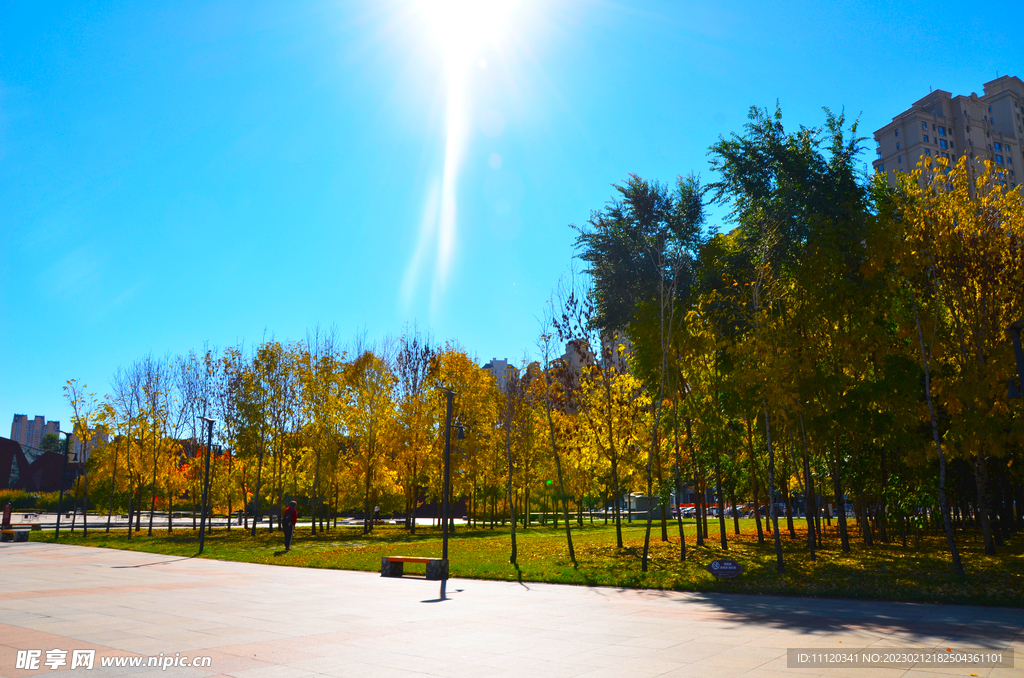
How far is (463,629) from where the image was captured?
33.3 feet

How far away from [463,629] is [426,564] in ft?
27.5

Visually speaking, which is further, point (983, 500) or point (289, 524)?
point (289, 524)

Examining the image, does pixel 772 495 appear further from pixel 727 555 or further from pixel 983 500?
pixel 983 500

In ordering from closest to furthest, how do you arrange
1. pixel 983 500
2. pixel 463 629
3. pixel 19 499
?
pixel 463 629, pixel 983 500, pixel 19 499

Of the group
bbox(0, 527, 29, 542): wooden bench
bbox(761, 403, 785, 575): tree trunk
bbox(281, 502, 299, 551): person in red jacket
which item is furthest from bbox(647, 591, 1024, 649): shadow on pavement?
bbox(0, 527, 29, 542): wooden bench

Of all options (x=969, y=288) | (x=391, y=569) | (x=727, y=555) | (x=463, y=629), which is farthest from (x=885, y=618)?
(x=391, y=569)

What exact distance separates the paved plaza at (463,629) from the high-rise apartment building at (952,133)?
93738mm

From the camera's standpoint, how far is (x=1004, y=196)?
60.3 ft

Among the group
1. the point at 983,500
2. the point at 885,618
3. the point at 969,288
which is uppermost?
the point at 969,288

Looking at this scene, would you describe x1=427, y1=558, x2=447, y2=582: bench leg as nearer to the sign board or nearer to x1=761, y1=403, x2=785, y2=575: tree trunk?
the sign board

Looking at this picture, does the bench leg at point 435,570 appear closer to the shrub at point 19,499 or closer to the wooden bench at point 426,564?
the wooden bench at point 426,564

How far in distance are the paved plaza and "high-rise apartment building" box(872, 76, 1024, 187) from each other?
93.7 meters

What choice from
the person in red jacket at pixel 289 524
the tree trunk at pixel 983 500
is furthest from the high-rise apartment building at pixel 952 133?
the person in red jacket at pixel 289 524

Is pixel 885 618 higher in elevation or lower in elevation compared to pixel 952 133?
lower
